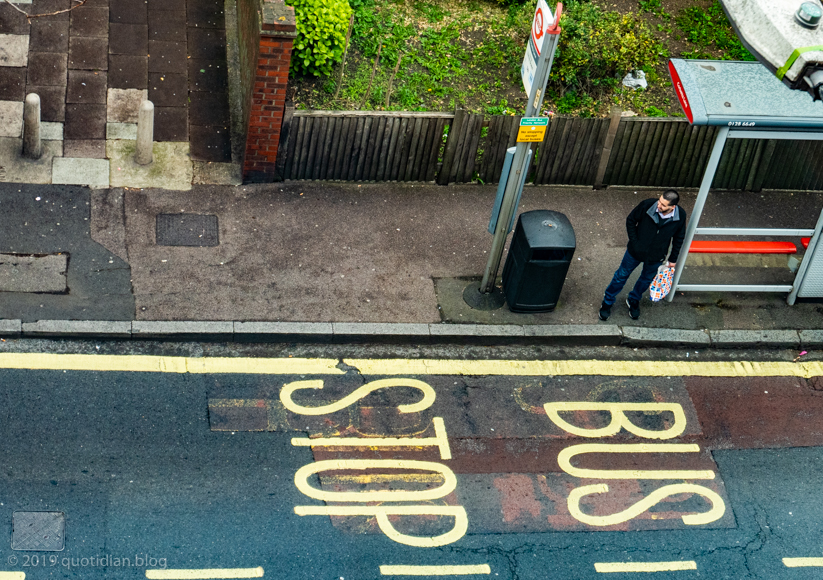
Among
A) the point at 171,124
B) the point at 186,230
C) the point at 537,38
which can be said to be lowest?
the point at 186,230

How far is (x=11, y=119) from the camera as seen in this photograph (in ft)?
35.6

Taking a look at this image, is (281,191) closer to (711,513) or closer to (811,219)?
(711,513)

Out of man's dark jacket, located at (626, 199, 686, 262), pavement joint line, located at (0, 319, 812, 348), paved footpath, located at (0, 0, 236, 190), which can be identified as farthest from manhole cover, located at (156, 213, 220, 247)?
man's dark jacket, located at (626, 199, 686, 262)

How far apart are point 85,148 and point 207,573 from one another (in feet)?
19.1

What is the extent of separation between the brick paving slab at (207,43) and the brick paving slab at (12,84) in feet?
7.13

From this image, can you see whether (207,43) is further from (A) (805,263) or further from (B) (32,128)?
(A) (805,263)

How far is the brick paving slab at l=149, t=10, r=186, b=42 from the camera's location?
1241 cm

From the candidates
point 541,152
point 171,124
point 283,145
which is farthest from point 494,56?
point 171,124

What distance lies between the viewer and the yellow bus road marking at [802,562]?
25.3ft

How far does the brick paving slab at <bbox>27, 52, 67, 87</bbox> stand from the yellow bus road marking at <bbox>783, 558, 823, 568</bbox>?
9.80m

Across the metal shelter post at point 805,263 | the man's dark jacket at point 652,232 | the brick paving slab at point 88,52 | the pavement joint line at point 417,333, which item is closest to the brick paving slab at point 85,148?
the brick paving slab at point 88,52

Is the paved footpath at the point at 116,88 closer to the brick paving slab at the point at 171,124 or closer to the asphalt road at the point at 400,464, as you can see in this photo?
the brick paving slab at the point at 171,124

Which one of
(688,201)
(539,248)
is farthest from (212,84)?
(688,201)

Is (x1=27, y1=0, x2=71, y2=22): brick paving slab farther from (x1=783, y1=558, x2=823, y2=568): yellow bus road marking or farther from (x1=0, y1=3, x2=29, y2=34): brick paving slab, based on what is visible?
(x1=783, y1=558, x2=823, y2=568): yellow bus road marking
